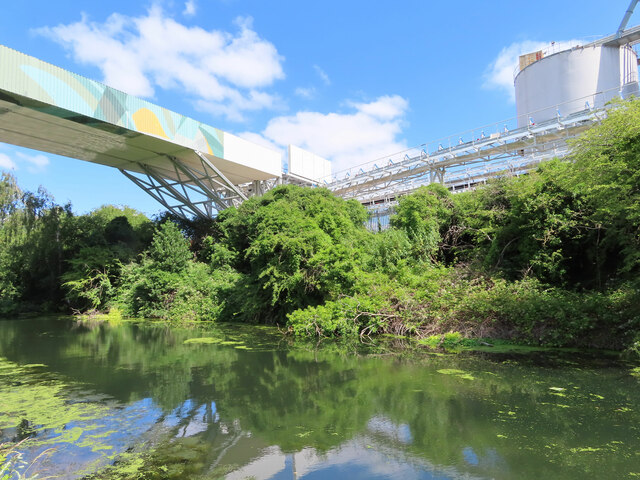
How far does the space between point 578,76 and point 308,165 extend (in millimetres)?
22659

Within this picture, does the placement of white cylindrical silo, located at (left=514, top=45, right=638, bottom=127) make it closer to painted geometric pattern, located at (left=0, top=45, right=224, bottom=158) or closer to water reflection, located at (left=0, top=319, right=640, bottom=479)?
painted geometric pattern, located at (left=0, top=45, right=224, bottom=158)

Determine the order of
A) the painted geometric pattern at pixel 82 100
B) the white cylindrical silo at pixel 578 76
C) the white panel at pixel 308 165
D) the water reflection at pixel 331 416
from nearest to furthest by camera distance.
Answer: the water reflection at pixel 331 416, the painted geometric pattern at pixel 82 100, the white cylindrical silo at pixel 578 76, the white panel at pixel 308 165

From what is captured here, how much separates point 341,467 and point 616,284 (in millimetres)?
10876

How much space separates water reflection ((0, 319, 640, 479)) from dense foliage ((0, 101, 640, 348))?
2.33m

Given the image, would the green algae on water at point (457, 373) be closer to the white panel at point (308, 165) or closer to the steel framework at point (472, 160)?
the steel framework at point (472, 160)

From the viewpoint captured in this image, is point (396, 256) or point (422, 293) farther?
point (396, 256)

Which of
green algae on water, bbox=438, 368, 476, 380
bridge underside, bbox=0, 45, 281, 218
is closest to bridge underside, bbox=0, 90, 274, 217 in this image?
bridge underside, bbox=0, 45, 281, 218

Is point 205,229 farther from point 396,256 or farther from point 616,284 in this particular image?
point 616,284

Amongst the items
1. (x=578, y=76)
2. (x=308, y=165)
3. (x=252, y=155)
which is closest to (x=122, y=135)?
(x=252, y=155)

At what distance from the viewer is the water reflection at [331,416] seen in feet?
14.2

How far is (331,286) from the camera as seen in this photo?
15.0 meters

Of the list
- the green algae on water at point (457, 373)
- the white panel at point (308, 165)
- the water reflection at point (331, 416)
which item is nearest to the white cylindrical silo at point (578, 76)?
the white panel at point (308, 165)

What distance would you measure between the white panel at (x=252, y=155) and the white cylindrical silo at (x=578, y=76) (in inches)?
748

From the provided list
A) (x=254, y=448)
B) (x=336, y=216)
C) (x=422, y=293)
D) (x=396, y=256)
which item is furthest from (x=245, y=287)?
(x=254, y=448)
